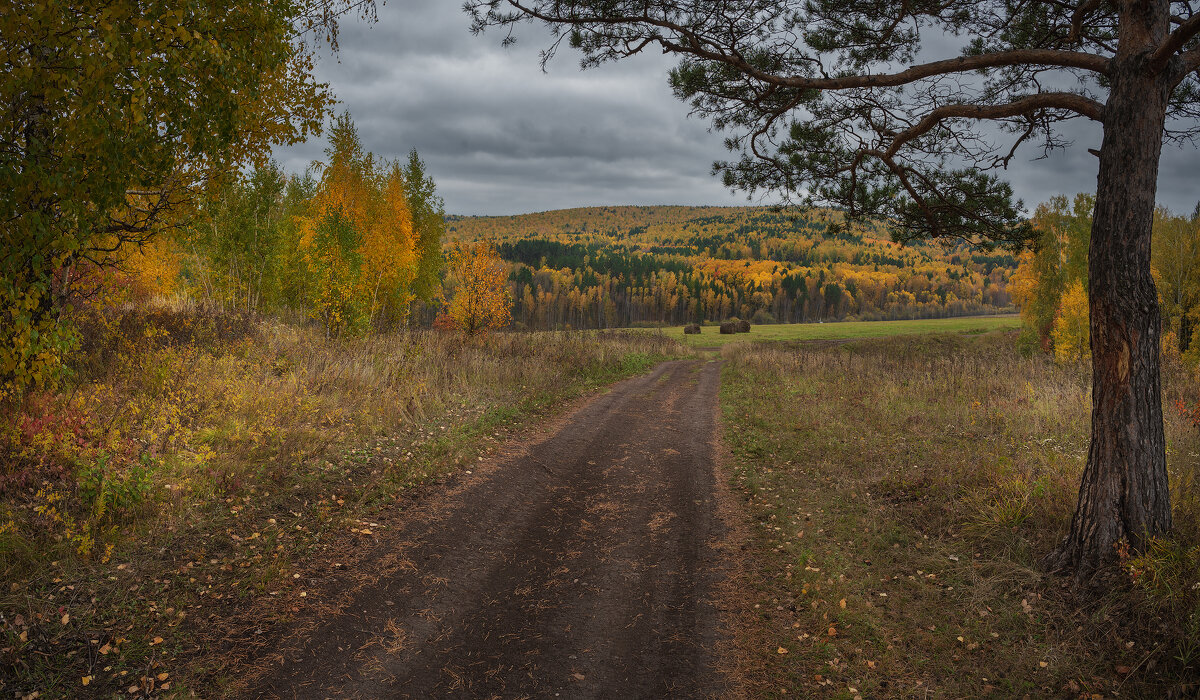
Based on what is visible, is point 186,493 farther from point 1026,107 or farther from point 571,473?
point 1026,107

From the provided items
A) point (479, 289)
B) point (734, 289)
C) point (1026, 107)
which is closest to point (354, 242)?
point (479, 289)

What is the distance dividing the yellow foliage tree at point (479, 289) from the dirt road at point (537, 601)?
17.8m

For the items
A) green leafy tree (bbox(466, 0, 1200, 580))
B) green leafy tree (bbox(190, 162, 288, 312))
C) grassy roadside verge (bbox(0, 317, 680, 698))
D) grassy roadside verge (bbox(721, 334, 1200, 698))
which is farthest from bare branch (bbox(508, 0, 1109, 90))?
green leafy tree (bbox(190, 162, 288, 312))

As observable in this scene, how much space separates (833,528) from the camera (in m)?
6.55

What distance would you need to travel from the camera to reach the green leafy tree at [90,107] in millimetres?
3910

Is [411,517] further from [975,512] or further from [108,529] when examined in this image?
[975,512]

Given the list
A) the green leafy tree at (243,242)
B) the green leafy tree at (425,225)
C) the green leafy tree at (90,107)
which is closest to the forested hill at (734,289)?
the green leafy tree at (425,225)

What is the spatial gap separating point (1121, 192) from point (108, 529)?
377 inches

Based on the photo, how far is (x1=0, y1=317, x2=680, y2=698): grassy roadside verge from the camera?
12.5ft

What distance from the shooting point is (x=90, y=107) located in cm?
384

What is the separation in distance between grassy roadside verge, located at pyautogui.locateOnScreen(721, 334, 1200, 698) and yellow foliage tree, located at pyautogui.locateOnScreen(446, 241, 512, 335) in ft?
57.8

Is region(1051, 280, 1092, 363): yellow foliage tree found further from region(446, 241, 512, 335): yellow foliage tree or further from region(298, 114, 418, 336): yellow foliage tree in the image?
region(298, 114, 418, 336): yellow foliage tree

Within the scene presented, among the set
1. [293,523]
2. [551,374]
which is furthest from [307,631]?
[551,374]

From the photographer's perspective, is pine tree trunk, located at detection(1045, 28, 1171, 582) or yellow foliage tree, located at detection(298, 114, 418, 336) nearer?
pine tree trunk, located at detection(1045, 28, 1171, 582)
